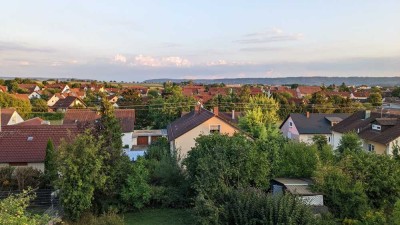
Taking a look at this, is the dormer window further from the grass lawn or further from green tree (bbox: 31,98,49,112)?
green tree (bbox: 31,98,49,112)

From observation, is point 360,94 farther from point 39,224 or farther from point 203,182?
point 39,224

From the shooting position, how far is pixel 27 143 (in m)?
27.2

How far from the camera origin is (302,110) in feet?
219

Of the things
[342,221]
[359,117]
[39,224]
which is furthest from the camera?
[359,117]

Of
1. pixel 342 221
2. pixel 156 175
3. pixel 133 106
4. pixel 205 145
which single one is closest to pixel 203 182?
pixel 205 145

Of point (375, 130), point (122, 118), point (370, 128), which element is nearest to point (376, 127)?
point (375, 130)

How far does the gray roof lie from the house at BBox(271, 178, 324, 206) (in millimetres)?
24582

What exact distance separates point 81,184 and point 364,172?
14858 mm

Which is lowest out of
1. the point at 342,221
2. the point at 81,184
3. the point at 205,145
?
the point at 342,221

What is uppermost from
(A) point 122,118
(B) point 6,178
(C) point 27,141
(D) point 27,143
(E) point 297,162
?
(A) point 122,118

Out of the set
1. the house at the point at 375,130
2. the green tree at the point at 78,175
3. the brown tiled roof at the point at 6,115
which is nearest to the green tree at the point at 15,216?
the green tree at the point at 78,175

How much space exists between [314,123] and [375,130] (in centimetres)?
1245

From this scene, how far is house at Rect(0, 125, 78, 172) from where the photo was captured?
25.8m

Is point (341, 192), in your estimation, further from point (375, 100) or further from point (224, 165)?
point (375, 100)
